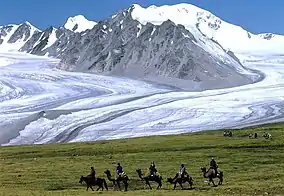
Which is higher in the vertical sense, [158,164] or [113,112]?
[113,112]

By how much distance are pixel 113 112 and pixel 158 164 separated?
2996 inches

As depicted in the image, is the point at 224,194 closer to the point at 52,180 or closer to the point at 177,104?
the point at 52,180

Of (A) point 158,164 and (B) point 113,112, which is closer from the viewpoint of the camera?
(A) point 158,164

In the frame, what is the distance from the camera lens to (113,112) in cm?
12588

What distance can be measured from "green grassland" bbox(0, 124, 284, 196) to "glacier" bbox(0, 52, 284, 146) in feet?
107

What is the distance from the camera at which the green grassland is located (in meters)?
34.4

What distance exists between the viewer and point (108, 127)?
361 ft

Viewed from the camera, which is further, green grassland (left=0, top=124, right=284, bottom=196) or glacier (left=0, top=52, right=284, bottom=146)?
glacier (left=0, top=52, right=284, bottom=146)

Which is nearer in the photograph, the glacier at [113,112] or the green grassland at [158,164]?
the green grassland at [158,164]

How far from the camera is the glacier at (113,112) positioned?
106 m

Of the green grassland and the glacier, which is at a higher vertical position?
the glacier

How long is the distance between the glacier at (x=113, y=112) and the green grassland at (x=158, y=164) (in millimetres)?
32599

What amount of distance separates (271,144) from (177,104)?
75.3m

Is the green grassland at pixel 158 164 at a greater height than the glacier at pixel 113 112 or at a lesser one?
lesser
